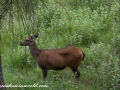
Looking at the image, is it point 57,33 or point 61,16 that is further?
point 61,16

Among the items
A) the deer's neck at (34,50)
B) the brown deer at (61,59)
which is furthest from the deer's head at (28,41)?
the brown deer at (61,59)

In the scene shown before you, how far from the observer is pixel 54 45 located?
30.4 ft

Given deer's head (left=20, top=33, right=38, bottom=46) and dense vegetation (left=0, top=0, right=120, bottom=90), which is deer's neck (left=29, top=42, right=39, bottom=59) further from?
dense vegetation (left=0, top=0, right=120, bottom=90)

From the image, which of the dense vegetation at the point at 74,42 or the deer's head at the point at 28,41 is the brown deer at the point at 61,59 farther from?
the deer's head at the point at 28,41

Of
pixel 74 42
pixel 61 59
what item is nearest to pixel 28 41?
pixel 61 59

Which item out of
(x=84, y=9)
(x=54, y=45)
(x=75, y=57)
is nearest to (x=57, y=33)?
(x=54, y=45)

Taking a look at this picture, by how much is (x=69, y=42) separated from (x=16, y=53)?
4.36 feet

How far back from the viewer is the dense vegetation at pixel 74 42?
7.21 meters

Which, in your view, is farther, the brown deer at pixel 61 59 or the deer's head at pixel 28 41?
the deer's head at pixel 28 41

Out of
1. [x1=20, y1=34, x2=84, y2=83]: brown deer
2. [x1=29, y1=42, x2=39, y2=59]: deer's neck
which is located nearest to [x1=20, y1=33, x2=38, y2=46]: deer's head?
[x1=29, y1=42, x2=39, y2=59]: deer's neck

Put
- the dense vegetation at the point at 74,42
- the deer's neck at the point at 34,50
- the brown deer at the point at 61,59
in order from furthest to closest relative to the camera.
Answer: the deer's neck at the point at 34,50 < the brown deer at the point at 61,59 < the dense vegetation at the point at 74,42

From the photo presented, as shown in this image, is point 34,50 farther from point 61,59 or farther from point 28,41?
point 61,59

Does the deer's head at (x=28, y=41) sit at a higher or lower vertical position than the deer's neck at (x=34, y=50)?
higher

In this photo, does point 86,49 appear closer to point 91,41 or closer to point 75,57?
point 91,41
